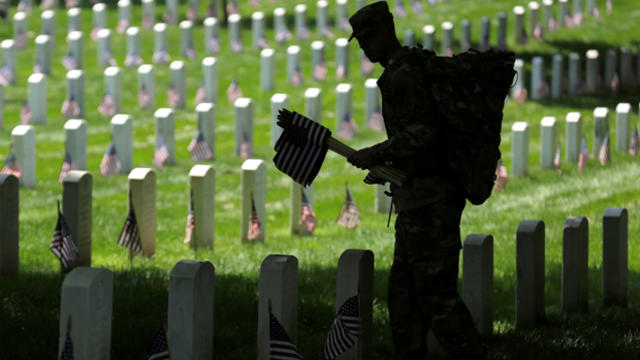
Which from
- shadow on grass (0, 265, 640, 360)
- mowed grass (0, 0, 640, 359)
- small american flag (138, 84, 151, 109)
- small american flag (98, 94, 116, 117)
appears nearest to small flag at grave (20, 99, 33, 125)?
mowed grass (0, 0, 640, 359)

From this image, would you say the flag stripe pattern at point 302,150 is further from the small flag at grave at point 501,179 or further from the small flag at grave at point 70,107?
the small flag at grave at point 70,107

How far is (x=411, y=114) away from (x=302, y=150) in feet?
1.98

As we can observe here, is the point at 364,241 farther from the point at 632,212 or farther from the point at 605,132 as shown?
the point at 605,132

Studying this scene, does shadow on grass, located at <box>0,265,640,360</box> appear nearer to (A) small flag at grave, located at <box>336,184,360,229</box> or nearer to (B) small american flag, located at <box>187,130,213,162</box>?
(A) small flag at grave, located at <box>336,184,360,229</box>

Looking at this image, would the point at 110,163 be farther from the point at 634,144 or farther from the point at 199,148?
the point at 634,144

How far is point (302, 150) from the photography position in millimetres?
6227

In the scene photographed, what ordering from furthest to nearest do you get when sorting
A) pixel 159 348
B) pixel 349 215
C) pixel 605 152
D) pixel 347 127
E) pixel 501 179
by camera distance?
pixel 347 127 → pixel 605 152 → pixel 501 179 → pixel 349 215 → pixel 159 348

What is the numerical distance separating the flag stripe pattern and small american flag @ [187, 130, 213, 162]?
28.0 ft

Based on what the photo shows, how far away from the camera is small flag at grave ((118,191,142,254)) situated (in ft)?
31.4

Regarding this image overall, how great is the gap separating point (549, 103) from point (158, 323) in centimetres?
1360

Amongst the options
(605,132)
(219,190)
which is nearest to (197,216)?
(219,190)

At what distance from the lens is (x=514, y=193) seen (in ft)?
44.5

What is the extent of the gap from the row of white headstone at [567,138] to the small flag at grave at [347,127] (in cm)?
230

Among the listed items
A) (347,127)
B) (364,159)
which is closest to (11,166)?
(347,127)
